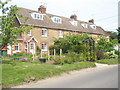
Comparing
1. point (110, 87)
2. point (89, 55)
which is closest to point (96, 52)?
point (89, 55)

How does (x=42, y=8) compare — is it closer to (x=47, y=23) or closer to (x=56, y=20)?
(x=56, y=20)

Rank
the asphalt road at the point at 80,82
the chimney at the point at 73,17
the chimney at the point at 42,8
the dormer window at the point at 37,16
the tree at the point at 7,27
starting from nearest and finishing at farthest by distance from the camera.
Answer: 1. the asphalt road at the point at 80,82
2. the tree at the point at 7,27
3. the dormer window at the point at 37,16
4. the chimney at the point at 42,8
5. the chimney at the point at 73,17

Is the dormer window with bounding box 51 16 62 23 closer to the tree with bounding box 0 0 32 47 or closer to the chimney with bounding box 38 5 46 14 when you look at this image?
the chimney with bounding box 38 5 46 14

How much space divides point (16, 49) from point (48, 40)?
6.83 metres

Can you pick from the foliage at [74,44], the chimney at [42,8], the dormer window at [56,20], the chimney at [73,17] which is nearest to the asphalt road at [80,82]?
the foliage at [74,44]

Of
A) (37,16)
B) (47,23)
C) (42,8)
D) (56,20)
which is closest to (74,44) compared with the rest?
(47,23)

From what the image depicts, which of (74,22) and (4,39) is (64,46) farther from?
(74,22)

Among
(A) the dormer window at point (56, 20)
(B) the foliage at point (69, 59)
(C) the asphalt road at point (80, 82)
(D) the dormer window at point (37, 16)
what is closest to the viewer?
(C) the asphalt road at point (80, 82)

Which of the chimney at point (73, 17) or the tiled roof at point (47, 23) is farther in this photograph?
the chimney at point (73, 17)

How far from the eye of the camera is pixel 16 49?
2541 cm

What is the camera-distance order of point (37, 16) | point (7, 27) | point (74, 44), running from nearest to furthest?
point (7, 27), point (74, 44), point (37, 16)

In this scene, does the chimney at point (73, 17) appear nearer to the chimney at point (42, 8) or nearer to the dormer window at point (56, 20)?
the dormer window at point (56, 20)

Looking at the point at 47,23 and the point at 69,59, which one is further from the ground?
the point at 47,23

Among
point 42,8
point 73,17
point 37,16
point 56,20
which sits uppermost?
point 42,8
